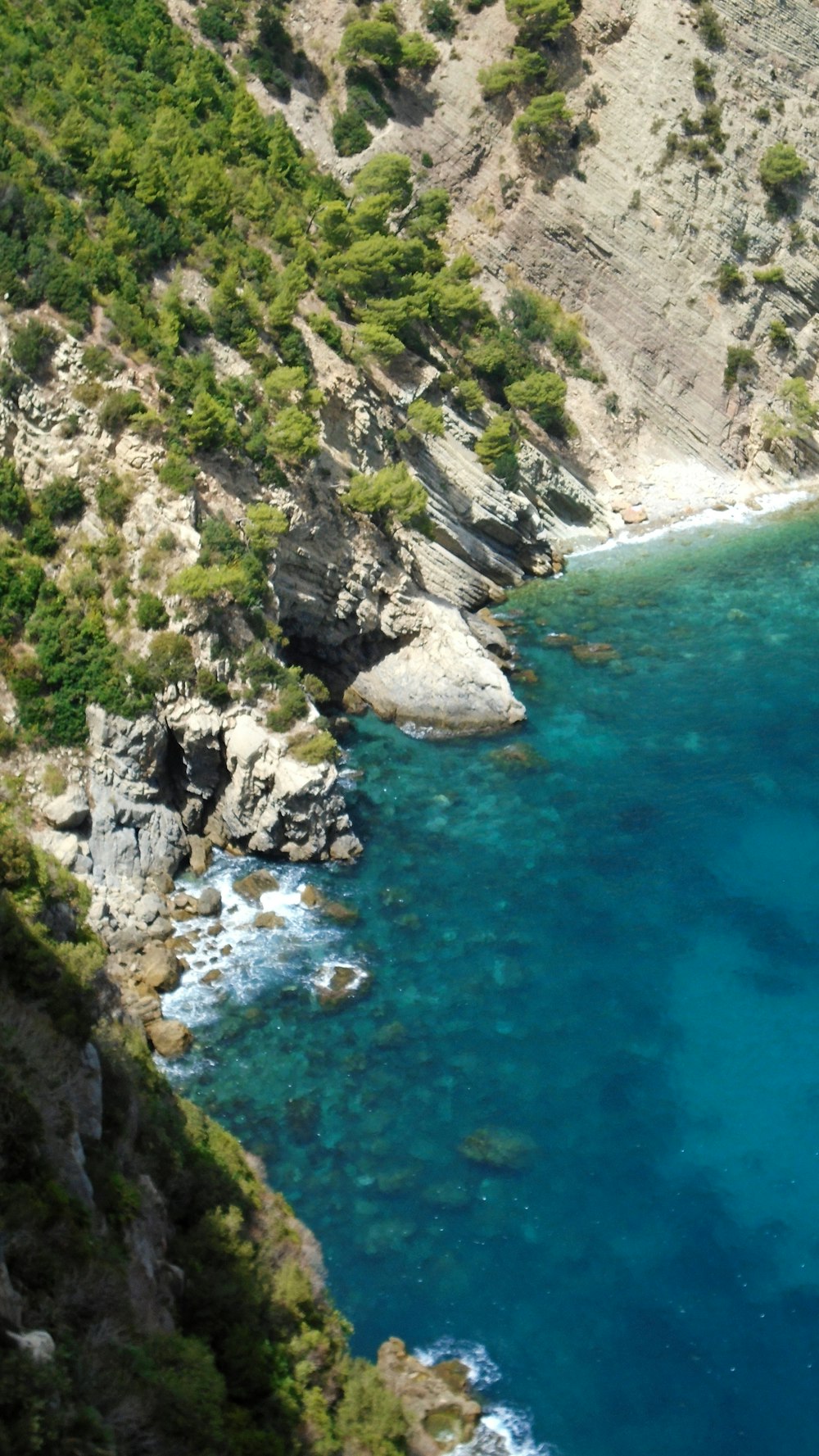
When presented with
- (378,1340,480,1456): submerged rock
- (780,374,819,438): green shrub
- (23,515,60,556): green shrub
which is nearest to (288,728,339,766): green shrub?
(23,515,60,556): green shrub

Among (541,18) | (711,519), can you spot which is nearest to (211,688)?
(711,519)

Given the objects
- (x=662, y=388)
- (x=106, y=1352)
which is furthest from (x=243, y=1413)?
(x=662, y=388)

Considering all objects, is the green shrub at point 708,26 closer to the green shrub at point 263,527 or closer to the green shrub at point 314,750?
the green shrub at point 263,527

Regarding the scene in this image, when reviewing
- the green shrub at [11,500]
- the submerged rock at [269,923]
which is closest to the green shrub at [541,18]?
the green shrub at [11,500]

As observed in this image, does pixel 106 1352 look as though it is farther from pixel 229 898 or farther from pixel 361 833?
pixel 361 833

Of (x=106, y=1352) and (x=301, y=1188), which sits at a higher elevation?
(x=106, y=1352)

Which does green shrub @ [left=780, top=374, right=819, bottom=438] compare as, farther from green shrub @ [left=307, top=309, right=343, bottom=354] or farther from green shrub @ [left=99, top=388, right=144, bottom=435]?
green shrub @ [left=99, top=388, right=144, bottom=435]

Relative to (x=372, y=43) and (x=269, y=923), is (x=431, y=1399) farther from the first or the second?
(x=372, y=43)
